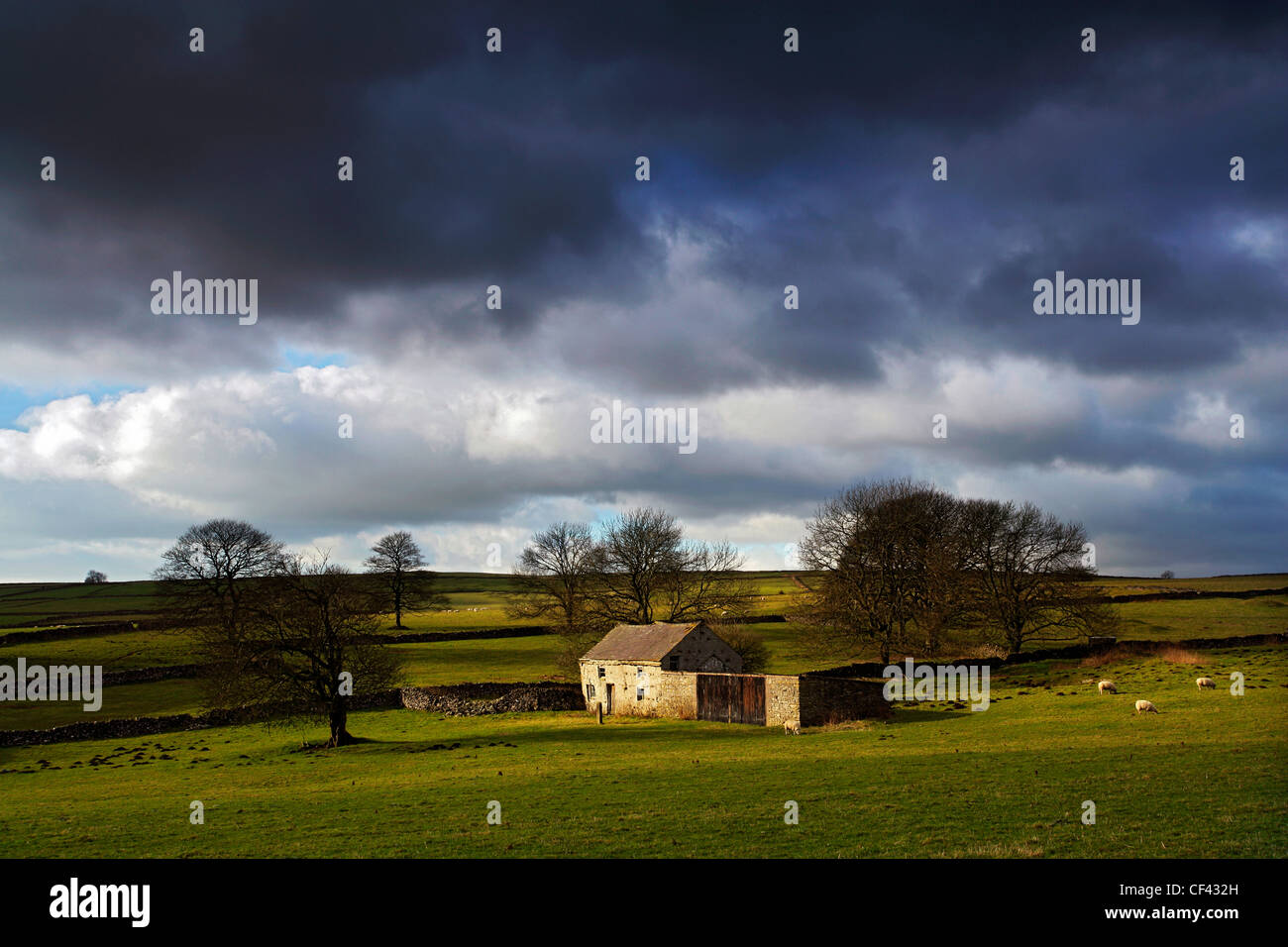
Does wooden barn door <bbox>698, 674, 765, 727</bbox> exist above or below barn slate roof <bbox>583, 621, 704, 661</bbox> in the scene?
below

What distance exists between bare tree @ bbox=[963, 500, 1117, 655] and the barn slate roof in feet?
79.7

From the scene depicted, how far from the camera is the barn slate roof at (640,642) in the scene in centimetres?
5441

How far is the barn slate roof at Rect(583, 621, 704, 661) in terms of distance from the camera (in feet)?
178

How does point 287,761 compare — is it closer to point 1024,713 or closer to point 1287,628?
point 1024,713

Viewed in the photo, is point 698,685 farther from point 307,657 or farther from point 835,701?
point 307,657

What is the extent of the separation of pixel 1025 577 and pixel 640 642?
31.8 metres

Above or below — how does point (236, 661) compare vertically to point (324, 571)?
below

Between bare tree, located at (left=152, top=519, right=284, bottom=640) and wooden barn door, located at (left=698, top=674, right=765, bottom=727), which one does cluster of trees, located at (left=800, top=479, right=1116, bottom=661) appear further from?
bare tree, located at (left=152, top=519, right=284, bottom=640)

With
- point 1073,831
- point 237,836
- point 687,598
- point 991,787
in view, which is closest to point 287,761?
point 237,836

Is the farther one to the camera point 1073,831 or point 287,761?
point 287,761

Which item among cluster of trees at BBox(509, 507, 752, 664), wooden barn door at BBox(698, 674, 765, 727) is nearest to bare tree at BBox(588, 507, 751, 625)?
cluster of trees at BBox(509, 507, 752, 664)

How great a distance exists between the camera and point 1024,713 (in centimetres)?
3969
